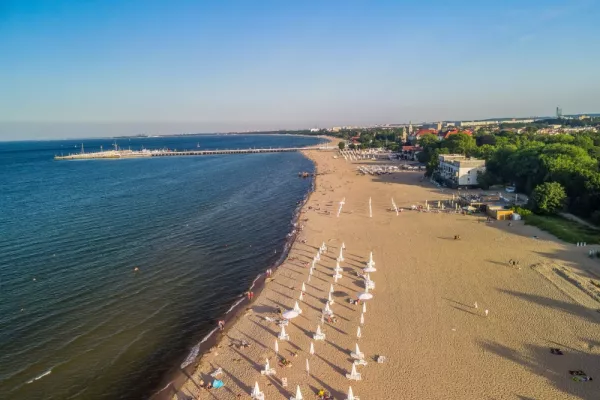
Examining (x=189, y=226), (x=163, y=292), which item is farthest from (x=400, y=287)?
(x=189, y=226)

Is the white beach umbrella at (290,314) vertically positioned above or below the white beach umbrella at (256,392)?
above

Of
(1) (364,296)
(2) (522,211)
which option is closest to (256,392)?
(1) (364,296)

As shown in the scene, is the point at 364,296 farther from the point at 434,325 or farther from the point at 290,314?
the point at 290,314

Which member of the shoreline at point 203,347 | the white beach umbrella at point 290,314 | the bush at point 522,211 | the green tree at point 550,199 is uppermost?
the green tree at point 550,199

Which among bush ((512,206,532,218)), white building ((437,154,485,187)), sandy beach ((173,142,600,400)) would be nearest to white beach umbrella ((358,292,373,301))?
sandy beach ((173,142,600,400))

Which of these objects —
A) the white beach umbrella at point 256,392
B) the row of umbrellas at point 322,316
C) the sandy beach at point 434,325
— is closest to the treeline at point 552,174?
the sandy beach at point 434,325

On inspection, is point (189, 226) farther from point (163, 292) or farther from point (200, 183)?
point (200, 183)

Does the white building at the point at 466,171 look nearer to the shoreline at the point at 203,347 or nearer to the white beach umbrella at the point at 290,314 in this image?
the shoreline at the point at 203,347
